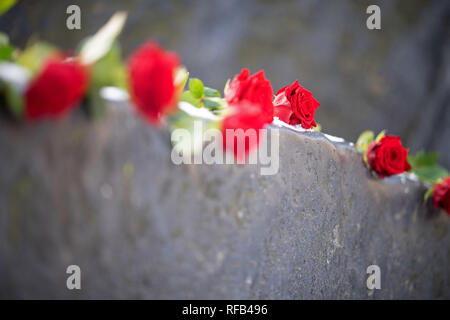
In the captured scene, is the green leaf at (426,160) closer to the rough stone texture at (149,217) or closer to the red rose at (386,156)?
the red rose at (386,156)

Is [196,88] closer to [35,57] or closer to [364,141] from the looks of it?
[35,57]

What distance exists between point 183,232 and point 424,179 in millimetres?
1074

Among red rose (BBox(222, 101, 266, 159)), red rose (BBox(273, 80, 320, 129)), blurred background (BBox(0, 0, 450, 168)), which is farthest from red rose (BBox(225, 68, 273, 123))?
blurred background (BBox(0, 0, 450, 168))

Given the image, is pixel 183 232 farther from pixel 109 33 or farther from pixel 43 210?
pixel 109 33

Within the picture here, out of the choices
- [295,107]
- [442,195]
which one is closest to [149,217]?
[295,107]

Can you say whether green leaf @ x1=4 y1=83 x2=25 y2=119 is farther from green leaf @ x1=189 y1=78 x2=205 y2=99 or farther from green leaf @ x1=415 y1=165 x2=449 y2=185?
green leaf @ x1=415 y1=165 x2=449 y2=185

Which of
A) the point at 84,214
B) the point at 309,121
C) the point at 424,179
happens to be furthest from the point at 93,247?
the point at 424,179

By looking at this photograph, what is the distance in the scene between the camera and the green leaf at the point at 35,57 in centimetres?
59

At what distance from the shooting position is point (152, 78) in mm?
613

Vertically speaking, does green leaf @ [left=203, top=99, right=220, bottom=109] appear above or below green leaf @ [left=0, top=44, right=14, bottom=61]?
below

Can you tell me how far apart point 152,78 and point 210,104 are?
0.93 feet

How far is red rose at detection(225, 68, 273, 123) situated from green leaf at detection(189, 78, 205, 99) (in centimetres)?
7

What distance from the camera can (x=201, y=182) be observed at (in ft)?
2.38

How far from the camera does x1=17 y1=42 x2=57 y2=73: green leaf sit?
0.59 m
